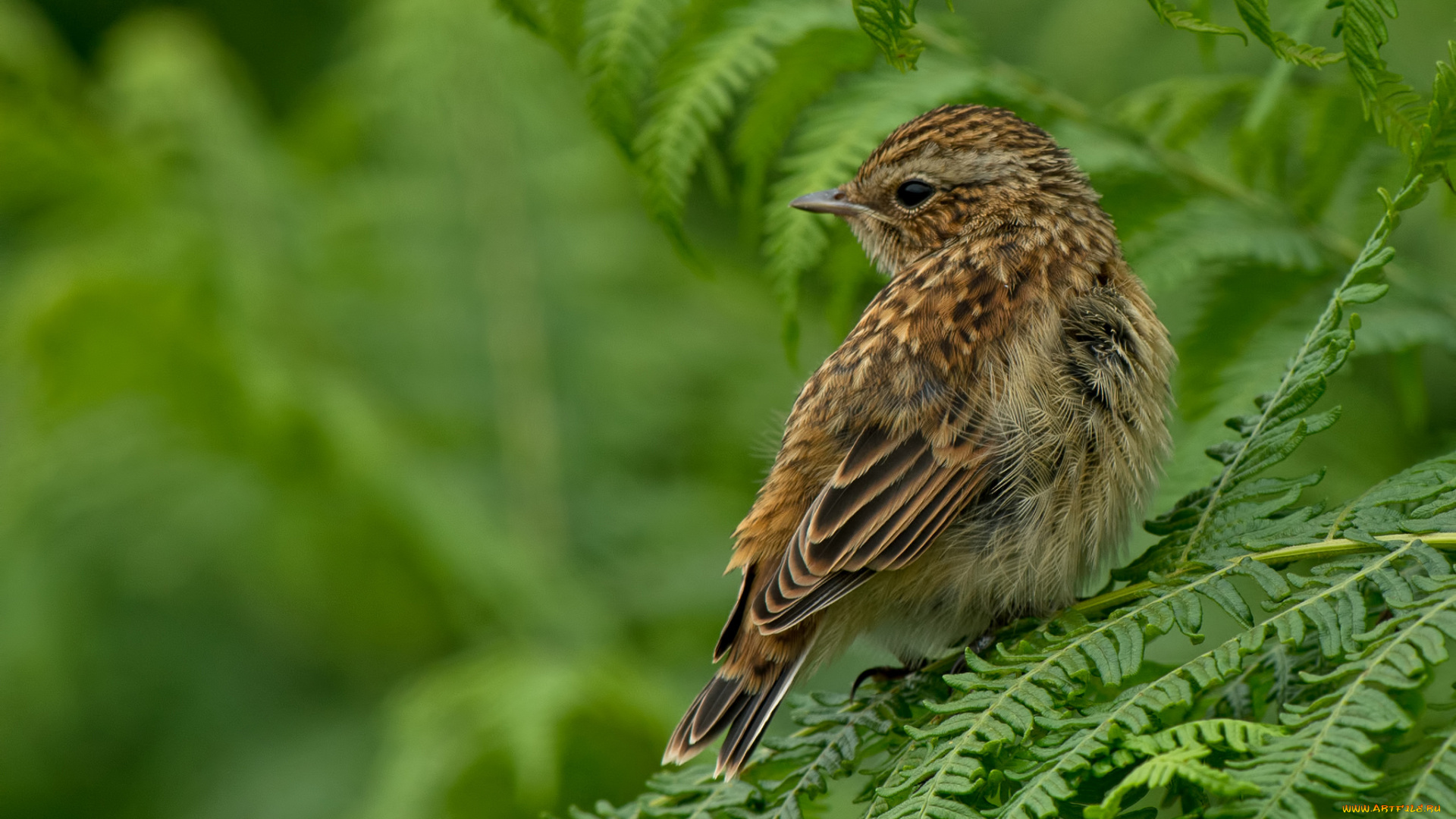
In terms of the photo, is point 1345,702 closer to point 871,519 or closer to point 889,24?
point 871,519

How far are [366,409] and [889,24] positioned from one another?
417cm

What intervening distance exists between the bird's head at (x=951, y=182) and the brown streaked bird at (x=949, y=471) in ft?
0.72

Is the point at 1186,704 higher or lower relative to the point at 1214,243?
lower

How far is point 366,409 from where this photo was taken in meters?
5.73

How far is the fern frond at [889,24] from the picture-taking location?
6.68 feet

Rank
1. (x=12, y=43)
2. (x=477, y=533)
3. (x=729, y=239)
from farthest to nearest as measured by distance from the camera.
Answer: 1. (x=729, y=239)
2. (x=12, y=43)
3. (x=477, y=533)

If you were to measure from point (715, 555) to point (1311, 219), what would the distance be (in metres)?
3.08

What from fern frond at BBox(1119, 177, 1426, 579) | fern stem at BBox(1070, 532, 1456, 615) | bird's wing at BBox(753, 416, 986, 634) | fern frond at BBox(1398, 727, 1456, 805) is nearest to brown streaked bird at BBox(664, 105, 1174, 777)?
bird's wing at BBox(753, 416, 986, 634)

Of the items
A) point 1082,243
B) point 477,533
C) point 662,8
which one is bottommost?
point 1082,243

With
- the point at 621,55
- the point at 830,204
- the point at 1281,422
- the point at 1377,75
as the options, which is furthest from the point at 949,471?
the point at 621,55

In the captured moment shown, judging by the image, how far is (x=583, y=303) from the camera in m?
6.79

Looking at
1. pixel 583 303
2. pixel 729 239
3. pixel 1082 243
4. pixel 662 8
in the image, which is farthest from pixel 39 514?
pixel 1082 243

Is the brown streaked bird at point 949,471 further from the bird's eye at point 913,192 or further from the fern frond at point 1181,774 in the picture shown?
the fern frond at point 1181,774

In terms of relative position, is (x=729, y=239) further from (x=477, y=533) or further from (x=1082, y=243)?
(x=1082, y=243)
